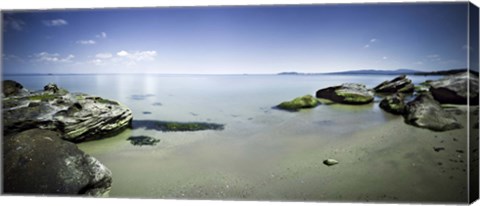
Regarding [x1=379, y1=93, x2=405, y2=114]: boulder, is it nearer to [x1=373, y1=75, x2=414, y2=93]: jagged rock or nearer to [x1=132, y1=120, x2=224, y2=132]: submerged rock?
[x1=373, y1=75, x2=414, y2=93]: jagged rock

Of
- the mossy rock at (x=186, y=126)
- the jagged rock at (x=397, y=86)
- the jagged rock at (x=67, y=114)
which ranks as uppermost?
the jagged rock at (x=397, y=86)

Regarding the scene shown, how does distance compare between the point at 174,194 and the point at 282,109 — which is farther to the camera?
the point at 282,109

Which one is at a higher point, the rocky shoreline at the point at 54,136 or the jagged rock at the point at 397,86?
the jagged rock at the point at 397,86

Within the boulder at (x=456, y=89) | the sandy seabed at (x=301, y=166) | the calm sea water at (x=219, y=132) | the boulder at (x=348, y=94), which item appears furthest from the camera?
the boulder at (x=348, y=94)

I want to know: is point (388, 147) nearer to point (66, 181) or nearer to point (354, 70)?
point (354, 70)

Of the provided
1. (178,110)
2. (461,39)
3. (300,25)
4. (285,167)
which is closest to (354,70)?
(300,25)

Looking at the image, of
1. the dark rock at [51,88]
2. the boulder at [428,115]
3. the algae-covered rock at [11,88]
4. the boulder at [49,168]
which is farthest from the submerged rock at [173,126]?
the boulder at [428,115]

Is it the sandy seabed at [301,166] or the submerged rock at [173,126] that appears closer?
the sandy seabed at [301,166]

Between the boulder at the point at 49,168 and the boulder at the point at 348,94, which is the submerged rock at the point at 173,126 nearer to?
the boulder at the point at 49,168

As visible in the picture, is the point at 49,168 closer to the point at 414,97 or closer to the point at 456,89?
the point at 414,97

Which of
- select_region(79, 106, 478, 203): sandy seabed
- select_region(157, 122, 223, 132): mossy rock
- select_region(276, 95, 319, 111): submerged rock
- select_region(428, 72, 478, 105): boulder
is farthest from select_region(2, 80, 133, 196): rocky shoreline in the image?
select_region(428, 72, 478, 105): boulder
